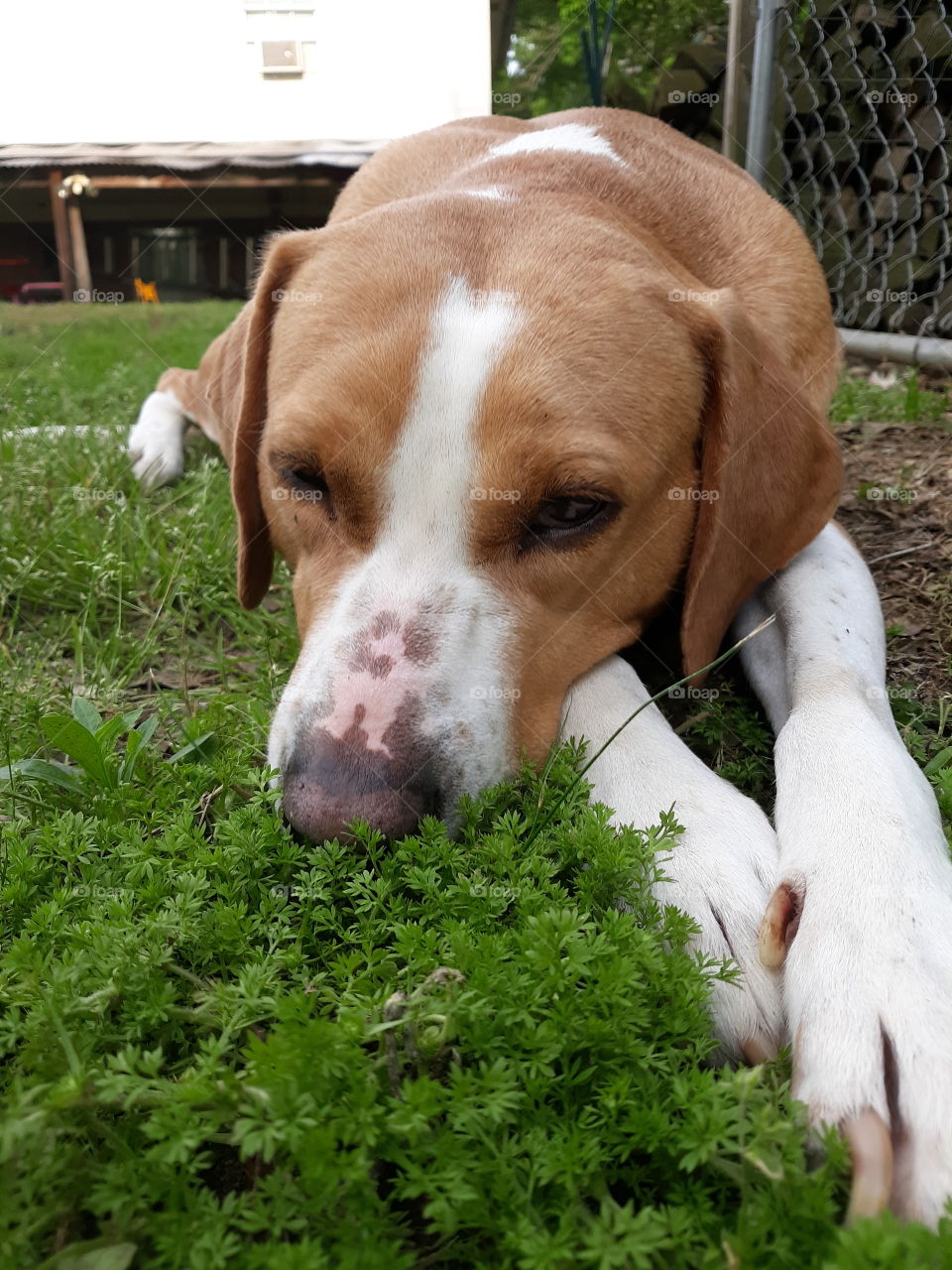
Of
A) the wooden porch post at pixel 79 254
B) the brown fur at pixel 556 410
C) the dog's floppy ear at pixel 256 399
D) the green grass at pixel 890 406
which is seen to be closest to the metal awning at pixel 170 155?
the wooden porch post at pixel 79 254

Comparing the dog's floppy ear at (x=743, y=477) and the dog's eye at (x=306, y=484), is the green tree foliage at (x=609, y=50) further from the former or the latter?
the dog's eye at (x=306, y=484)

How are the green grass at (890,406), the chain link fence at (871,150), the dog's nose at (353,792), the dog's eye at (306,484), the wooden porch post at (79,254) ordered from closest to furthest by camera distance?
1. the dog's nose at (353,792)
2. the dog's eye at (306,484)
3. the green grass at (890,406)
4. the chain link fence at (871,150)
5. the wooden porch post at (79,254)

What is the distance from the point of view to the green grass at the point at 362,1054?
115cm

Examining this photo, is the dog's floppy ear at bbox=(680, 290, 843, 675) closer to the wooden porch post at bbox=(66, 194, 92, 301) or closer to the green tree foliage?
the green tree foliage

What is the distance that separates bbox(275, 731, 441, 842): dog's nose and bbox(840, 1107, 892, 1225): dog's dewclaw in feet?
2.71

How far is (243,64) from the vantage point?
23.0 feet

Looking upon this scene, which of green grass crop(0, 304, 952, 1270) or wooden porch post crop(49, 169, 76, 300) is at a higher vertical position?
wooden porch post crop(49, 169, 76, 300)

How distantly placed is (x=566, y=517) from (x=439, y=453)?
1.04 ft

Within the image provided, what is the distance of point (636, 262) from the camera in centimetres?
264

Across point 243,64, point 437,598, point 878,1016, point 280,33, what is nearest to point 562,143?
point 437,598

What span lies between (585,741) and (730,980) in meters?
0.62

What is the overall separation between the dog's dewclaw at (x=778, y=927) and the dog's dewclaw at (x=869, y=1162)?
0.33m

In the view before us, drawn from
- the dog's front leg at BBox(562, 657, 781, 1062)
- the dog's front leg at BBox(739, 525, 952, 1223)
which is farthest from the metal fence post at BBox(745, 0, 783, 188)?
the dog's front leg at BBox(562, 657, 781, 1062)

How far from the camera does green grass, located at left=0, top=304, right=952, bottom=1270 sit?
45.4 inches
